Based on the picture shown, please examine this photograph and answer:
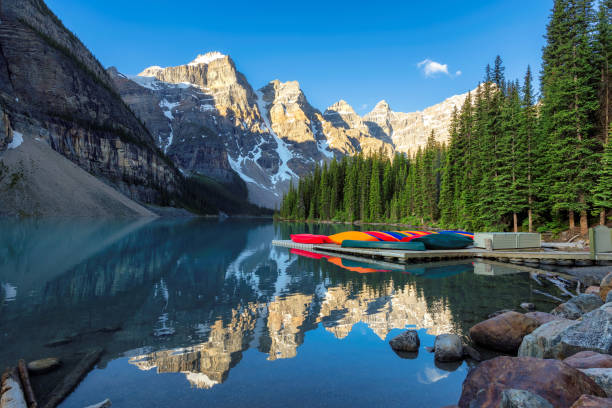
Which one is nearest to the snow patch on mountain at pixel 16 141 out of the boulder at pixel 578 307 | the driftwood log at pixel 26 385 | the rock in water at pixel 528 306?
the driftwood log at pixel 26 385

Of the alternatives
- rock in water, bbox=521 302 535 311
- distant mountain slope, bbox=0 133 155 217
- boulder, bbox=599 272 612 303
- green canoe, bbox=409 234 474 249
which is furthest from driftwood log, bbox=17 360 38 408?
distant mountain slope, bbox=0 133 155 217

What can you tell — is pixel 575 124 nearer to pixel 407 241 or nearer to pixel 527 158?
pixel 527 158

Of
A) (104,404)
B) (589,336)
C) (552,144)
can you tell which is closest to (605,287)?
(589,336)

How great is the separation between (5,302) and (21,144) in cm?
7679

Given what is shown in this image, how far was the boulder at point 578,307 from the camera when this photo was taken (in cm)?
731

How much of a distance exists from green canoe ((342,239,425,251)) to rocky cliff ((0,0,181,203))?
79985 mm

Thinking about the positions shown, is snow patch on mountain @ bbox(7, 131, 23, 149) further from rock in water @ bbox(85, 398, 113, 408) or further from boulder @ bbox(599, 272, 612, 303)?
boulder @ bbox(599, 272, 612, 303)

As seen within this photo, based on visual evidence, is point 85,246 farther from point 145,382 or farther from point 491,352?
point 491,352

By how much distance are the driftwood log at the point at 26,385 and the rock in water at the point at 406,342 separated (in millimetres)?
5512

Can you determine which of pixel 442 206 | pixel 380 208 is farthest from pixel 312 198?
pixel 442 206

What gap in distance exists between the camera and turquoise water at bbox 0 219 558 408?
4551mm

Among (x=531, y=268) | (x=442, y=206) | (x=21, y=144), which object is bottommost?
(x=531, y=268)

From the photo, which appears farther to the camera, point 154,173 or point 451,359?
point 154,173

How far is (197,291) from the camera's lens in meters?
10.5
